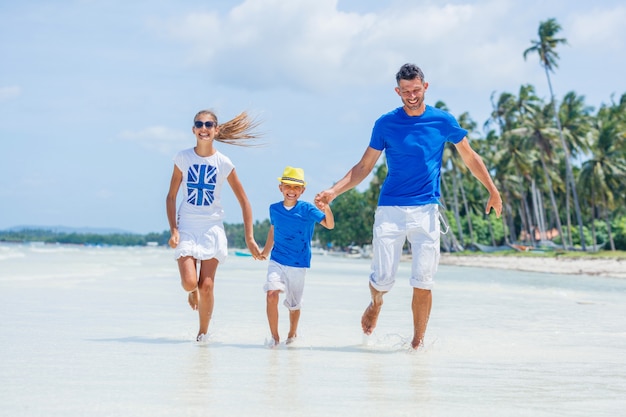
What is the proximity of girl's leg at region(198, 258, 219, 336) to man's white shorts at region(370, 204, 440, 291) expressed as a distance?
4.47 feet

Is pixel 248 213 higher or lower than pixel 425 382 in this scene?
higher

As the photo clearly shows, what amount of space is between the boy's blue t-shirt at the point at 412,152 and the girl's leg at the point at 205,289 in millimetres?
1491

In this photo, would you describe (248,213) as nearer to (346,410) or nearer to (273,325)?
(273,325)

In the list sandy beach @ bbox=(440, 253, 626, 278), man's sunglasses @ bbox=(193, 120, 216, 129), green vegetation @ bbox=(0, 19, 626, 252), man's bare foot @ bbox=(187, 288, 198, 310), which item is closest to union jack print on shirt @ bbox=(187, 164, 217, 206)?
man's sunglasses @ bbox=(193, 120, 216, 129)

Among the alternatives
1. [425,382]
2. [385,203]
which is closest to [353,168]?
[385,203]

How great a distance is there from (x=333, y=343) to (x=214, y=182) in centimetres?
165

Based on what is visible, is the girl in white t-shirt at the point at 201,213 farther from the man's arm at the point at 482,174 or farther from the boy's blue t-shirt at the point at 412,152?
the man's arm at the point at 482,174

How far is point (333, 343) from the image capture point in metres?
6.66

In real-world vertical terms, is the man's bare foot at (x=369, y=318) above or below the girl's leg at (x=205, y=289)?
below

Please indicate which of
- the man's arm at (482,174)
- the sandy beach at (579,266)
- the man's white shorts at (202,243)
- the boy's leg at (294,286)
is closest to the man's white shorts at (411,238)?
the man's arm at (482,174)

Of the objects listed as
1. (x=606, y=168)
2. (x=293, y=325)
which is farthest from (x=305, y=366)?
(x=606, y=168)

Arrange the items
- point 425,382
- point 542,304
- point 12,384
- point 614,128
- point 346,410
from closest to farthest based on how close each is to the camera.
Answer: point 346,410 → point 12,384 → point 425,382 → point 542,304 → point 614,128

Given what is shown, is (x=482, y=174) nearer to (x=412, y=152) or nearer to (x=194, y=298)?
(x=412, y=152)

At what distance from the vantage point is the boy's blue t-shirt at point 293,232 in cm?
623
